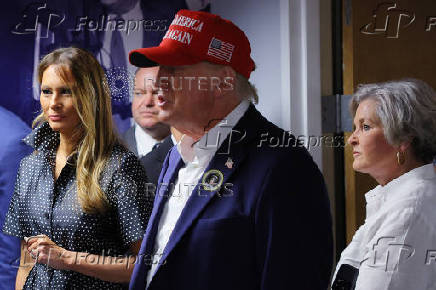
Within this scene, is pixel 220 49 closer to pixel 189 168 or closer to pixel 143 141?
pixel 189 168

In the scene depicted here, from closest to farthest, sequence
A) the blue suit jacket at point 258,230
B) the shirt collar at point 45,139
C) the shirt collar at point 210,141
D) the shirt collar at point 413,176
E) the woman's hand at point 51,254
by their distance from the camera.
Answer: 1. the blue suit jacket at point 258,230
2. the shirt collar at point 210,141
3. the shirt collar at point 413,176
4. the woman's hand at point 51,254
5. the shirt collar at point 45,139

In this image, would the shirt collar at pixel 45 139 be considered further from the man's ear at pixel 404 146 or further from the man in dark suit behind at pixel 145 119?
the man's ear at pixel 404 146

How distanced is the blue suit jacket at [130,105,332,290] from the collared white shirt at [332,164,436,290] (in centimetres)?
17

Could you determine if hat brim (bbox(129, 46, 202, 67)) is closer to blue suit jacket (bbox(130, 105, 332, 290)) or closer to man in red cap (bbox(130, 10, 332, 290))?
man in red cap (bbox(130, 10, 332, 290))

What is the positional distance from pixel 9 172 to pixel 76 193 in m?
0.46

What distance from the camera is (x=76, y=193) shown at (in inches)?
66.0

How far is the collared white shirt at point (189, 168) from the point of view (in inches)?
51.8

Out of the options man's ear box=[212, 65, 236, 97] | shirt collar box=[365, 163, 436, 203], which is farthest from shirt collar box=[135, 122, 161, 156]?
shirt collar box=[365, 163, 436, 203]

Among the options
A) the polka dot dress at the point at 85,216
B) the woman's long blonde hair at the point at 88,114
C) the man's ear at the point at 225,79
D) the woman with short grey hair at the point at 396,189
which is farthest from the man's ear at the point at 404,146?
the woman's long blonde hair at the point at 88,114

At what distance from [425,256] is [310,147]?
68cm

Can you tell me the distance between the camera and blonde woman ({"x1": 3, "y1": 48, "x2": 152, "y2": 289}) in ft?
5.34

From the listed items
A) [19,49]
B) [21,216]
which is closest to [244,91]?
[21,216]

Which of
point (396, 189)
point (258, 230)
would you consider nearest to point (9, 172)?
point (258, 230)

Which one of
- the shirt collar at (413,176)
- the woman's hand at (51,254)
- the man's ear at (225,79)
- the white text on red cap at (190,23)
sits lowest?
the woman's hand at (51,254)
